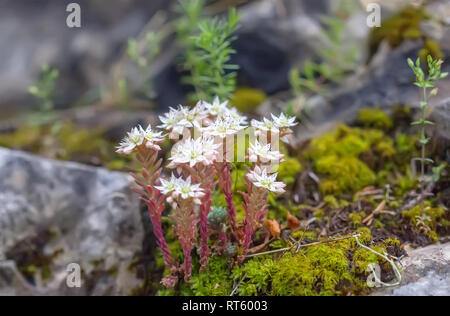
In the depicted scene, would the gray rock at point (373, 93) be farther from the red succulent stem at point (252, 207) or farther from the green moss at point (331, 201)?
the red succulent stem at point (252, 207)

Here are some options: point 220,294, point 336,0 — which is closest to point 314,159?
point 220,294

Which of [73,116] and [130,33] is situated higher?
[130,33]

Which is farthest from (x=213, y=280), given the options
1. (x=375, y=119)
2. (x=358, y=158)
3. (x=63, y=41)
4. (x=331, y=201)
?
(x=63, y=41)

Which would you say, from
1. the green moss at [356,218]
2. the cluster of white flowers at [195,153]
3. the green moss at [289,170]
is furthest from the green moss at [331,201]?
the cluster of white flowers at [195,153]

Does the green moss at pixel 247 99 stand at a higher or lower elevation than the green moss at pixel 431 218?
higher

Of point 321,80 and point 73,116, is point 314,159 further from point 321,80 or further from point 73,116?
point 73,116

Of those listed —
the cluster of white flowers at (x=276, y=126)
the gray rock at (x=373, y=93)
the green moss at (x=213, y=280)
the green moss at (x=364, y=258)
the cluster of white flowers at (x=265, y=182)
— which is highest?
the gray rock at (x=373, y=93)
